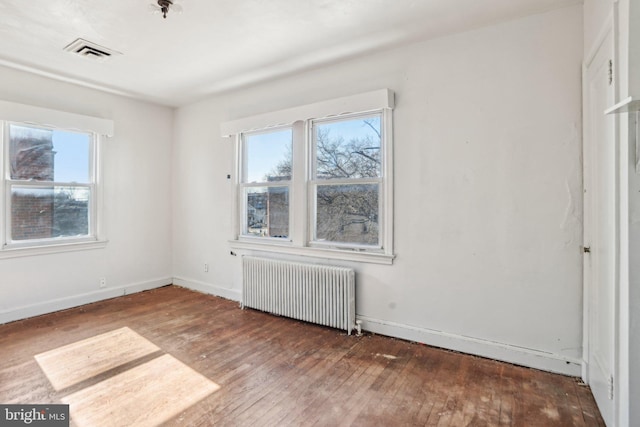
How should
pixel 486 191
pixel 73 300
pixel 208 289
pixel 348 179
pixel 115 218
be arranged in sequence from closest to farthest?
pixel 486 191 → pixel 348 179 → pixel 73 300 → pixel 115 218 → pixel 208 289

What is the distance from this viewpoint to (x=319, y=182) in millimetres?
3539

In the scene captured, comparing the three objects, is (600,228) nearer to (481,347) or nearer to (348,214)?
(481,347)

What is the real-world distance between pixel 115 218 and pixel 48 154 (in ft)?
3.45

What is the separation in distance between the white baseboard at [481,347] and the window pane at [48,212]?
3.67m

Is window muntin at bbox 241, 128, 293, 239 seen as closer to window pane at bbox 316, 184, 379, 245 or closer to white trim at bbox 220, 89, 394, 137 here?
white trim at bbox 220, 89, 394, 137

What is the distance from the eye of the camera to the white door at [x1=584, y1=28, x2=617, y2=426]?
1780mm

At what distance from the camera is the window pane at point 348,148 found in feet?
10.5

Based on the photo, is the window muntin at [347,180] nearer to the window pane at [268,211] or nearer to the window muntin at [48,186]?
the window pane at [268,211]

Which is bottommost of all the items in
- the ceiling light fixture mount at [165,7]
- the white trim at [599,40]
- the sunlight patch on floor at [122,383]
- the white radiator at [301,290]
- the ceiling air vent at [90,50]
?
the sunlight patch on floor at [122,383]

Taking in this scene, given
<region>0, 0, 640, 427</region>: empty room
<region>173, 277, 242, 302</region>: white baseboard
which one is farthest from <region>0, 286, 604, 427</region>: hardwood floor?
A: <region>173, 277, 242, 302</region>: white baseboard

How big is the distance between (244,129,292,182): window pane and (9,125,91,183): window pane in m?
2.05

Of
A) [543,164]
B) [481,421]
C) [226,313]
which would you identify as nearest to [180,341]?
[226,313]

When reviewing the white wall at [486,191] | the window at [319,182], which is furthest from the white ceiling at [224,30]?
the window at [319,182]

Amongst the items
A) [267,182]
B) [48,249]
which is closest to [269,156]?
[267,182]
